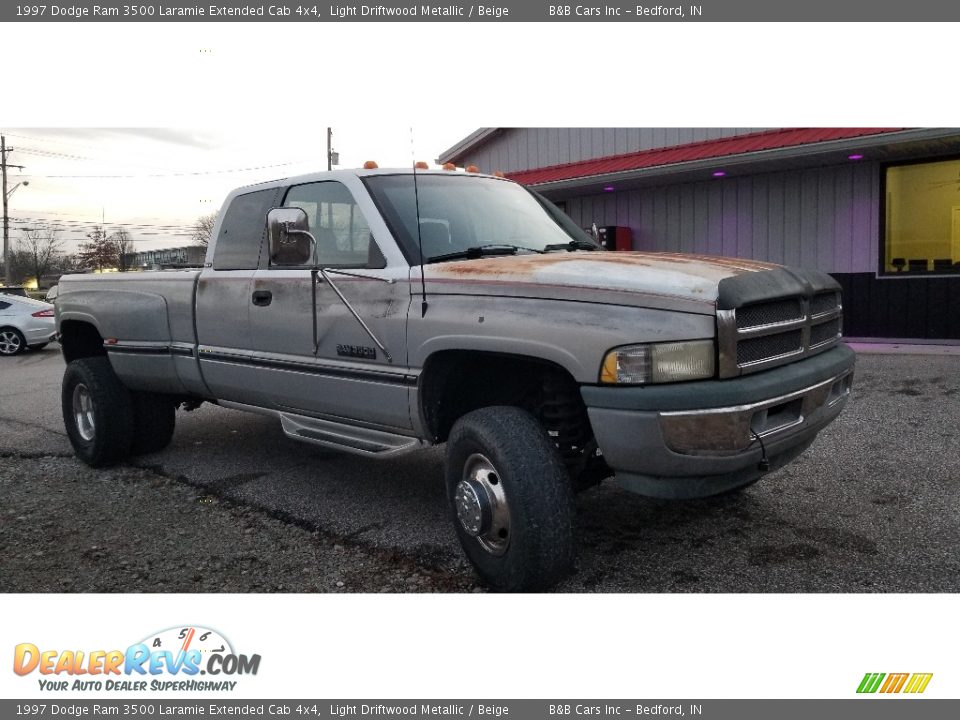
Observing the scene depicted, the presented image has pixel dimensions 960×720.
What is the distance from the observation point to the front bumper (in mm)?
2957

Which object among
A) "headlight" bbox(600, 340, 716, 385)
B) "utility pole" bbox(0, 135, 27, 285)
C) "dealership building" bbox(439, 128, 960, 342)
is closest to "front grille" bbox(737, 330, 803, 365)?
"headlight" bbox(600, 340, 716, 385)

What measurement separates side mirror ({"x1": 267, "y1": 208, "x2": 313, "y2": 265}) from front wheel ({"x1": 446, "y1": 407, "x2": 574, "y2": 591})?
1.28 meters

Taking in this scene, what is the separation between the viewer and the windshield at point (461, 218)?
4094 millimetres

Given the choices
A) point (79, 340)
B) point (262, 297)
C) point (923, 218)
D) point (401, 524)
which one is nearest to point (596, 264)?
point (401, 524)

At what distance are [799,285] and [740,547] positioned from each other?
4.50 feet

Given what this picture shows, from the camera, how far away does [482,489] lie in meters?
3.44

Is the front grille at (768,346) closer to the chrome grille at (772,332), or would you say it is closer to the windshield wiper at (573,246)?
the chrome grille at (772,332)

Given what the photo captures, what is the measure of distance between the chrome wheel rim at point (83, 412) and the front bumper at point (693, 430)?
4.52 meters

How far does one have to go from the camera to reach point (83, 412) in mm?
6152

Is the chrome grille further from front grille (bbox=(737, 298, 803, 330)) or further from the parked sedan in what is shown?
the parked sedan

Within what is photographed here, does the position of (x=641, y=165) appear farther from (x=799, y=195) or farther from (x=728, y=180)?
(x=799, y=195)

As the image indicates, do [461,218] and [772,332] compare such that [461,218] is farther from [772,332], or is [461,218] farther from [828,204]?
[828,204]

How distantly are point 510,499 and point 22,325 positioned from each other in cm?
1539

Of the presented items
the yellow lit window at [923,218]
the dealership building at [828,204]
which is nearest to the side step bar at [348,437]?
the dealership building at [828,204]
